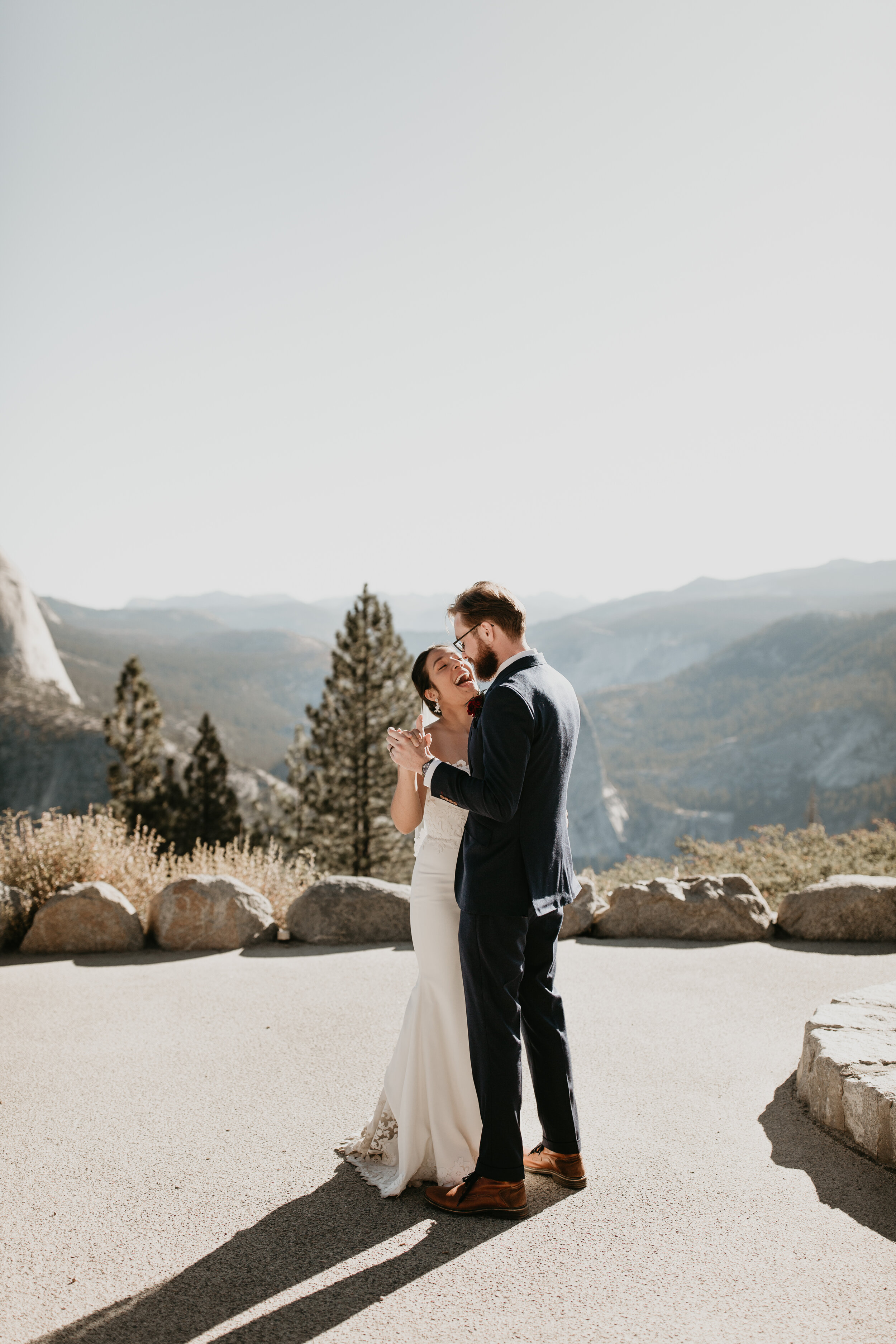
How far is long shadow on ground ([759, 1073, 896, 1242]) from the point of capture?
3.13 meters

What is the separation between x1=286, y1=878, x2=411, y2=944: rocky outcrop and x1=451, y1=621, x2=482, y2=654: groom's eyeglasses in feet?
14.5

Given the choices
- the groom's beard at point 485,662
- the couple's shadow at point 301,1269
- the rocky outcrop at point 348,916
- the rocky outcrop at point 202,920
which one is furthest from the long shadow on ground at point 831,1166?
the rocky outcrop at point 202,920

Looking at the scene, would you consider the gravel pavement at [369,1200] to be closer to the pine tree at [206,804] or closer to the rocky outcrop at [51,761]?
the pine tree at [206,804]

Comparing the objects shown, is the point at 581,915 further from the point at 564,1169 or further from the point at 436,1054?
the point at 436,1054

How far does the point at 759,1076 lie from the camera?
4.46 m

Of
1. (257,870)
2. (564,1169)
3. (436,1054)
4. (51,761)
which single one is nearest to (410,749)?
(436,1054)

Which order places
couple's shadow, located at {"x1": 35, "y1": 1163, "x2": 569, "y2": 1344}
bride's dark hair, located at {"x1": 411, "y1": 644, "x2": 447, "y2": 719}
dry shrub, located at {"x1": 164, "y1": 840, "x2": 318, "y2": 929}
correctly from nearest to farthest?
couple's shadow, located at {"x1": 35, "y1": 1163, "x2": 569, "y2": 1344}
bride's dark hair, located at {"x1": 411, "y1": 644, "x2": 447, "y2": 719}
dry shrub, located at {"x1": 164, "y1": 840, "x2": 318, "y2": 929}

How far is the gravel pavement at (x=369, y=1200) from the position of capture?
2.52 metres

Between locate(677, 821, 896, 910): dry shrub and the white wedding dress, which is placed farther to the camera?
locate(677, 821, 896, 910): dry shrub

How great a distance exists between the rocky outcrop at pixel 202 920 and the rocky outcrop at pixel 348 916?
0.35 m

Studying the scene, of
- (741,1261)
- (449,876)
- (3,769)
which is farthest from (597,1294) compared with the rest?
(3,769)

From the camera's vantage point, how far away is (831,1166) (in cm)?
349

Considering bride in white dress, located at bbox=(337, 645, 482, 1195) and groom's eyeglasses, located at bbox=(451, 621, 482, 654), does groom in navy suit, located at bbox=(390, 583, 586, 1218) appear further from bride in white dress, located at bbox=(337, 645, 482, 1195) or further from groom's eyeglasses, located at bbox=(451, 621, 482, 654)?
bride in white dress, located at bbox=(337, 645, 482, 1195)

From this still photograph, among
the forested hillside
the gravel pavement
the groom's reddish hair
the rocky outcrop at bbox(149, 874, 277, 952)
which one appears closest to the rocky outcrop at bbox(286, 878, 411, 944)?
the rocky outcrop at bbox(149, 874, 277, 952)
